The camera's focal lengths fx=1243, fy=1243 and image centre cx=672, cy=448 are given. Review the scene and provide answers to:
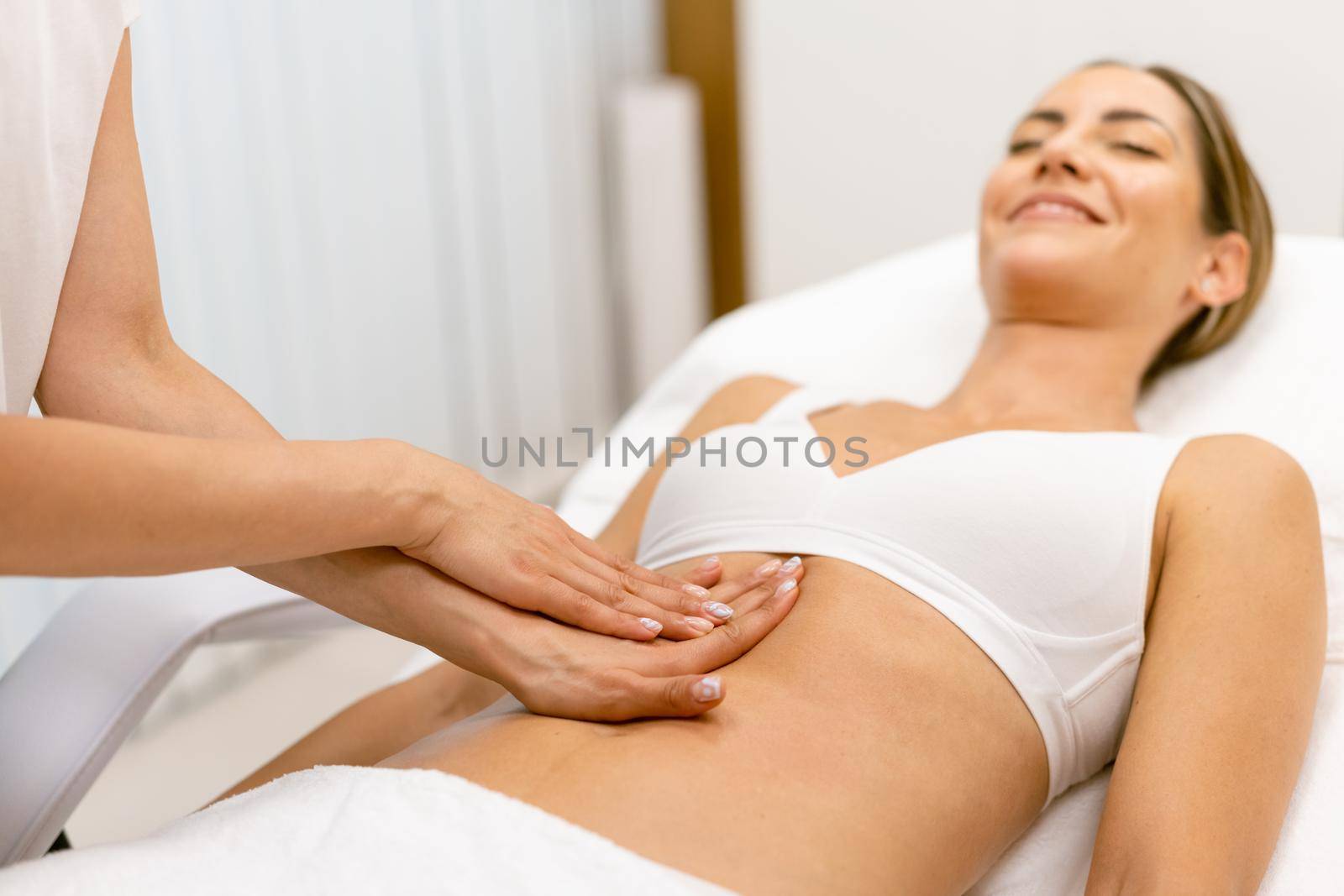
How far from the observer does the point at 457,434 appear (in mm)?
2736

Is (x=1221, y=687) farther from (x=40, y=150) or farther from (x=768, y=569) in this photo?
(x=40, y=150)

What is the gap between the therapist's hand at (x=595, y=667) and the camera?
1.00 meters

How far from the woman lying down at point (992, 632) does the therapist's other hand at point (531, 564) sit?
39 mm

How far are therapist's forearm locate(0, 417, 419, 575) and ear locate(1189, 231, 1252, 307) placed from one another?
1101mm

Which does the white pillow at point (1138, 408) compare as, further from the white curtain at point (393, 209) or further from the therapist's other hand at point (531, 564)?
the white curtain at point (393, 209)

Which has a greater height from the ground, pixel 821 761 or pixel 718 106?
pixel 718 106

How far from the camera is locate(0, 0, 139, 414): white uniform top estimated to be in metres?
0.98

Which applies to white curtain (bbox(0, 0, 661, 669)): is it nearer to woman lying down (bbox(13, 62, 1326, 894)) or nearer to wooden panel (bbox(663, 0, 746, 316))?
wooden panel (bbox(663, 0, 746, 316))

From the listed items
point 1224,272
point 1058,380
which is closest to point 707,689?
point 1058,380

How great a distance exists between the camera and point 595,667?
3.36ft

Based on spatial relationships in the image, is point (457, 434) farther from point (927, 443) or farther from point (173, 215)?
point (927, 443)

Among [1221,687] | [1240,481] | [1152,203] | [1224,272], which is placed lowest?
[1221,687]

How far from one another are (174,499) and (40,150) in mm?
351

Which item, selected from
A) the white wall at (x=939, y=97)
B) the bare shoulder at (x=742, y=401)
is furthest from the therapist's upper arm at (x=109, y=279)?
the white wall at (x=939, y=97)
